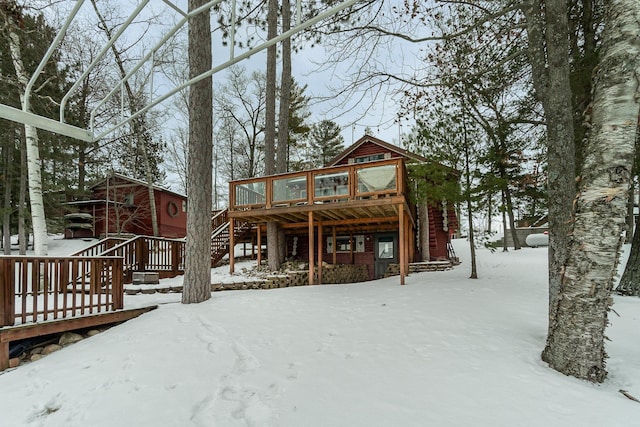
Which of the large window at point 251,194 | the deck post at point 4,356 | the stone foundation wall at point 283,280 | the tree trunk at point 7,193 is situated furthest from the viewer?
the tree trunk at point 7,193

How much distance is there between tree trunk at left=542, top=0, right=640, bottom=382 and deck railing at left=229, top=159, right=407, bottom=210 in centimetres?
512

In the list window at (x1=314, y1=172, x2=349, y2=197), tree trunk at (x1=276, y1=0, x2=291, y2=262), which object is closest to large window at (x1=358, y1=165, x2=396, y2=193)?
window at (x1=314, y1=172, x2=349, y2=197)

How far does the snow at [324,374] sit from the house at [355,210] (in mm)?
3628

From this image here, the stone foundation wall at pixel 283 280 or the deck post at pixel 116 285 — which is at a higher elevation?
the deck post at pixel 116 285

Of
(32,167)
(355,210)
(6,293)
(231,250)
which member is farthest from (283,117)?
(6,293)

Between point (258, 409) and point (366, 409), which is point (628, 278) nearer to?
point (366, 409)

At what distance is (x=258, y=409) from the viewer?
2598 mm

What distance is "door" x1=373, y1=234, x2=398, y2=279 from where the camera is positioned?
12.4 m

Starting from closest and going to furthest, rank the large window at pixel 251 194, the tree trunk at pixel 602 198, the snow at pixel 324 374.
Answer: the snow at pixel 324 374
the tree trunk at pixel 602 198
the large window at pixel 251 194

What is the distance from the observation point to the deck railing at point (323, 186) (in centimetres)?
836

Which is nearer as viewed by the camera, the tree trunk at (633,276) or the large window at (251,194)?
the tree trunk at (633,276)

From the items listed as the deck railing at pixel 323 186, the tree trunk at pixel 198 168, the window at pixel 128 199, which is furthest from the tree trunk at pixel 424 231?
the window at pixel 128 199

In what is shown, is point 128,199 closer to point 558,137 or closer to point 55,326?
point 55,326

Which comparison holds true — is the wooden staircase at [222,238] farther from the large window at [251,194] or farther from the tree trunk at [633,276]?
the tree trunk at [633,276]
